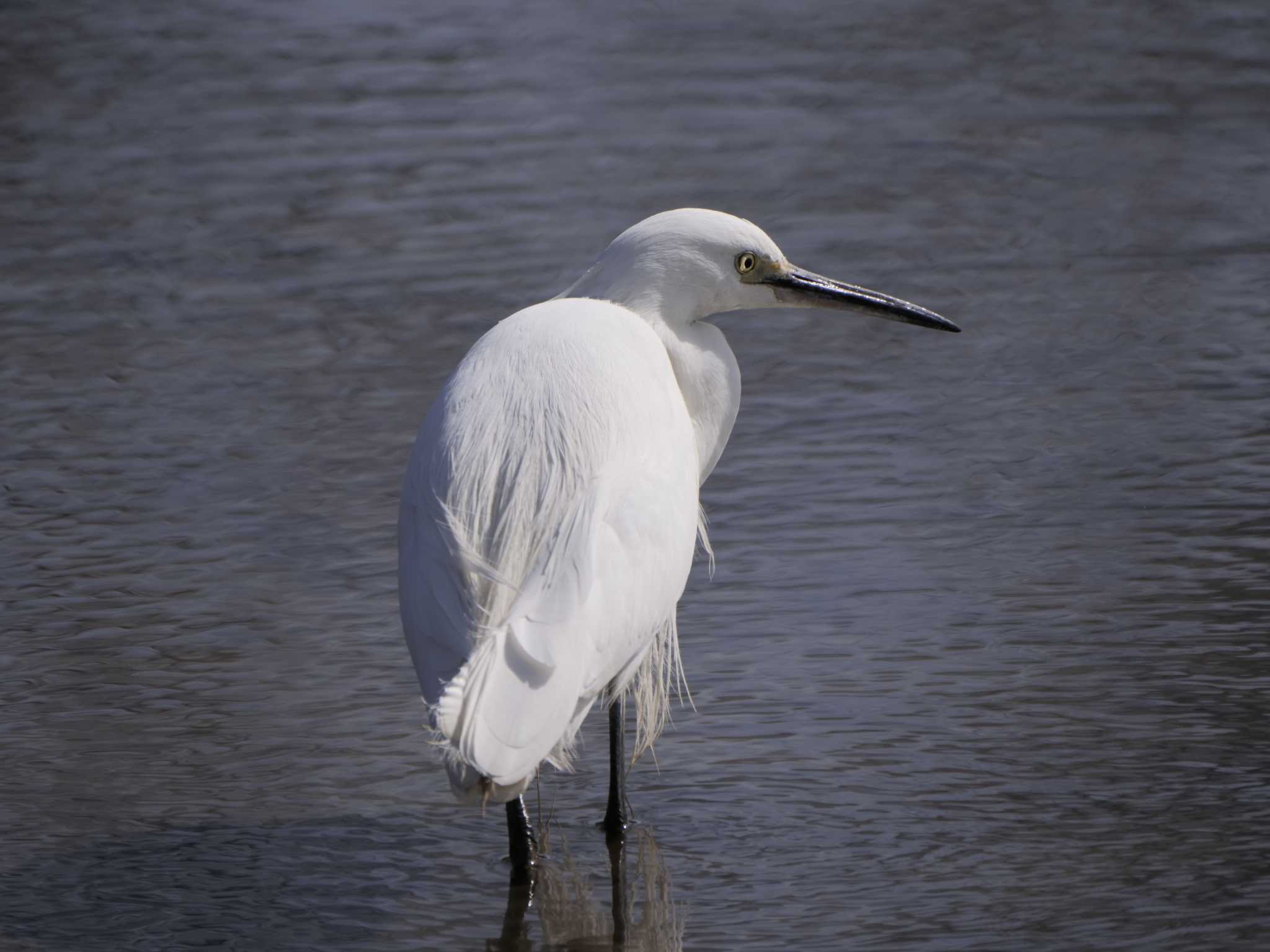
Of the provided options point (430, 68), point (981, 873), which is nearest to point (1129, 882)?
point (981, 873)

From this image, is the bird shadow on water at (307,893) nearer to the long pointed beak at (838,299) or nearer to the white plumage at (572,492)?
the white plumage at (572,492)

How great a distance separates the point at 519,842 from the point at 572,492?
0.62 m

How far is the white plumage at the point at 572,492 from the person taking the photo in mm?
2994

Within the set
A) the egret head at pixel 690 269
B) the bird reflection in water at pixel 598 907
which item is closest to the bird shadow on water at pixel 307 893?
the bird reflection in water at pixel 598 907

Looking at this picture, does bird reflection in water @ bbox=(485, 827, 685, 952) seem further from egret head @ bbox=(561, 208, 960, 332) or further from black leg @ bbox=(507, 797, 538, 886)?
egret head @ bbox=(561, 208, 960, 332)

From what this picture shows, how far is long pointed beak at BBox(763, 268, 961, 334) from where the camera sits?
3.94 metres

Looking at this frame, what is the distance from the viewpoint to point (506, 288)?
254 inches

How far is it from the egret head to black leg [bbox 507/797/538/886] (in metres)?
1.04

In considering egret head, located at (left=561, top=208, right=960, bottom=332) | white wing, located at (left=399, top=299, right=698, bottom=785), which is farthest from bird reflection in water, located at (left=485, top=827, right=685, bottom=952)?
egret head, located at (left=561, top=208, right=960, bottom=332)

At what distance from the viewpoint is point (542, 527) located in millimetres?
3275

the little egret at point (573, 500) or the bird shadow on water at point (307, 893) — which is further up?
the little egret at point (573, 500)

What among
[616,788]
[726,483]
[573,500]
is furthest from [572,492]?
[726,483]

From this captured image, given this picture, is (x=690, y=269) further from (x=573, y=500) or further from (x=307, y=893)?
(x=307, y=893)

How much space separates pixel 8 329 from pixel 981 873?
4.35m
